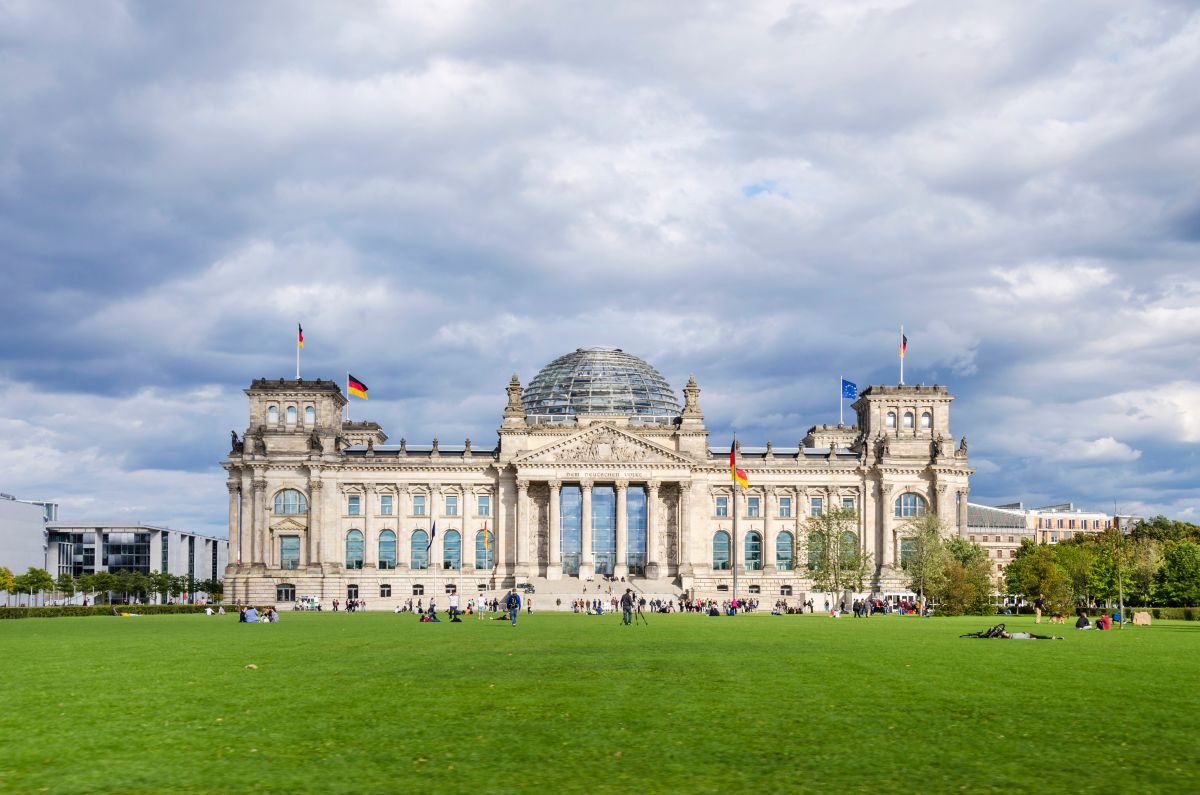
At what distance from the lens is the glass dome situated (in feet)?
507

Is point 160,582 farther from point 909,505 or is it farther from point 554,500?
point 909,505

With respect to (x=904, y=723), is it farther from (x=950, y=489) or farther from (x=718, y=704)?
(x=950, y=489)

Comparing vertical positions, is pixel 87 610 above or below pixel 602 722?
below

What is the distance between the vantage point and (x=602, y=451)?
14138cm

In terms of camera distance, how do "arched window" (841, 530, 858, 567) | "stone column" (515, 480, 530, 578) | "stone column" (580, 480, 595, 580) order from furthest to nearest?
"stone column" (515, 480, 530, 578) → "stone column" (580, 480, 595, 580) → "arched window" (841, 530, 858, 567)

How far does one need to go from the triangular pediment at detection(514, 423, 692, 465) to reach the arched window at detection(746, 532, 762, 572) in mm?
13239

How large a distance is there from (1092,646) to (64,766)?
38876mm

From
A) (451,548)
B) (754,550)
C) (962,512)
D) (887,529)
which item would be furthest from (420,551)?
(962,512)

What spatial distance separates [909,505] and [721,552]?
2387 cm

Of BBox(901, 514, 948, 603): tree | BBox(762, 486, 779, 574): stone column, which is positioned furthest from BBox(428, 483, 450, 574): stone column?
BBox(901, 514, 948, 603): tree

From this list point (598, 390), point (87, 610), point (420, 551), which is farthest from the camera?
point (598, 390)

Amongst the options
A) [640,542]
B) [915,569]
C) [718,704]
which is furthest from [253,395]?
[718,704]

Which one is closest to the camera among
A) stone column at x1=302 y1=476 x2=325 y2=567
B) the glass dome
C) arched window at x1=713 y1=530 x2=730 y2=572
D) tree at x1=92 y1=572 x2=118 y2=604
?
stone column at x1=302 y1=476 x2=325 y2=567

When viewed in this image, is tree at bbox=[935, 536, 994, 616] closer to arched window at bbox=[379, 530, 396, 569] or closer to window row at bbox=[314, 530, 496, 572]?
window row at bbox=[314, 530, 496, 572]
